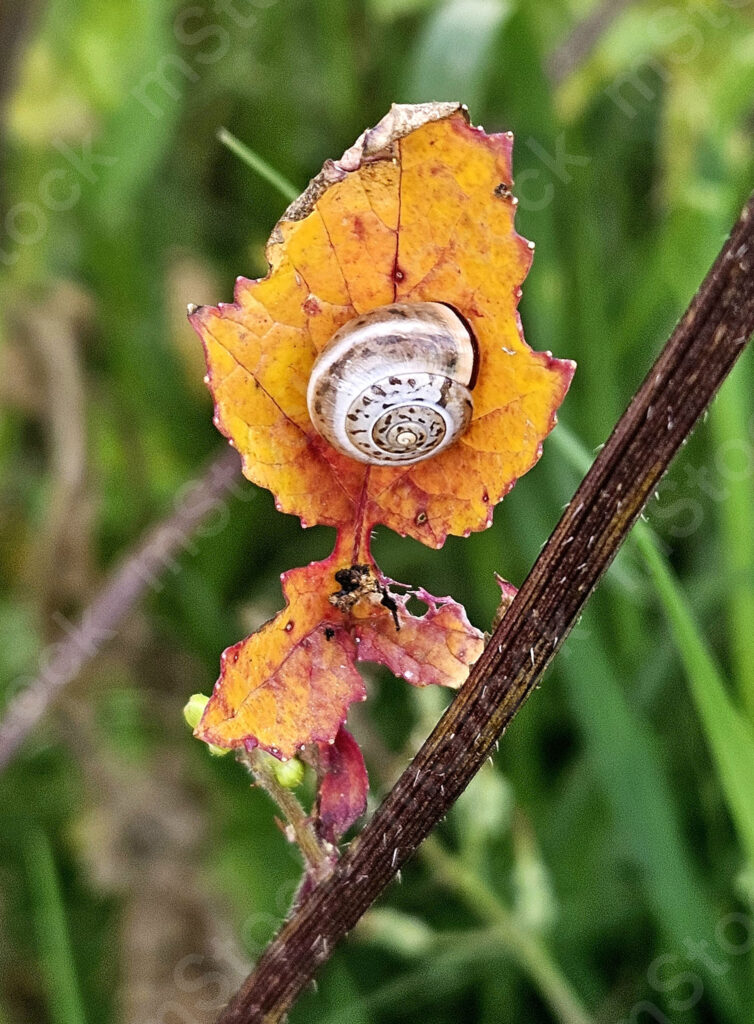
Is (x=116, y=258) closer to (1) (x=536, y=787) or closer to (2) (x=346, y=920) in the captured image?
(1) (x=536, y=787)

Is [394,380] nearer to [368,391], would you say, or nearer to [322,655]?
[368,391]

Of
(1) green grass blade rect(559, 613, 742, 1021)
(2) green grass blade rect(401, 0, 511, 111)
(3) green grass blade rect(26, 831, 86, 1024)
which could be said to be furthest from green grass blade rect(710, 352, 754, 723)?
(3) green grass blade rect(26, 831, 86, 1024)

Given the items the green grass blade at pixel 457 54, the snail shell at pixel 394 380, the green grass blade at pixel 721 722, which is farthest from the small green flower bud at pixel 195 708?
the green grass blade at pixel 457 54

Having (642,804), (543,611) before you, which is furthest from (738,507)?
(543,611)

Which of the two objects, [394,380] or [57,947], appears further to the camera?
[57,947]

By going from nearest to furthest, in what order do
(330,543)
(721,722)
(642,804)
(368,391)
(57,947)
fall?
1. (368,391)
2. (721,722)
3. (57,947)
4. (642,804)
5. (330,543)

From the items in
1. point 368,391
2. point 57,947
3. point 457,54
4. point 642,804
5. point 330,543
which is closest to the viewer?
point 368,391

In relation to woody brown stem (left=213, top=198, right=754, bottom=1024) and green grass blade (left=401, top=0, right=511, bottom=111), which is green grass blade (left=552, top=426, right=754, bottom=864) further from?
green grass blade (left=401, top=0, right=511, bottom=111)

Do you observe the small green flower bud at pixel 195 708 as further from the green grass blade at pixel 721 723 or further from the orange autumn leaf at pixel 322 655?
the green grass blade at pixel 721 723
